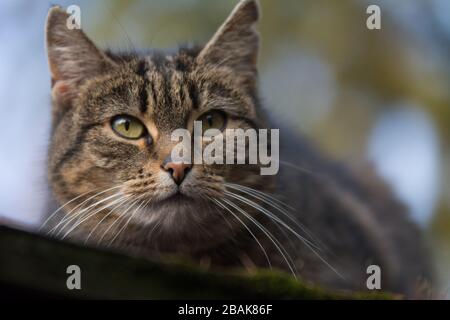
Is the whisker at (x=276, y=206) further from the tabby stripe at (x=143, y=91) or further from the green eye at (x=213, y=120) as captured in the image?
the tabby stripe at (x=143, y=91)

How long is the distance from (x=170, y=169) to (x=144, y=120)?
0.26 m

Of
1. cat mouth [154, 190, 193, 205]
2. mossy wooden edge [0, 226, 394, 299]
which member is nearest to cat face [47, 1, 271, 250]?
cat mouth [154, 190, 193, 205]

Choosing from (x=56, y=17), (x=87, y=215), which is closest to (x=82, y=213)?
(x=87, y=215)

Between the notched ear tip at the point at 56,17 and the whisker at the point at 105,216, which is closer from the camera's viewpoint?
the whisker at the point at 105,216

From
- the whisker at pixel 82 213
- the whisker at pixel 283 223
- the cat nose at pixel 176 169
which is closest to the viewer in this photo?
the cat nose at pixel 176 169

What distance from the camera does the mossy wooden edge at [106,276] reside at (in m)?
1.19

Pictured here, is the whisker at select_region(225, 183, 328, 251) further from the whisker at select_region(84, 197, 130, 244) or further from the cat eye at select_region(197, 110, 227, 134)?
the whisker at select_region(84, 197, 130, 244)

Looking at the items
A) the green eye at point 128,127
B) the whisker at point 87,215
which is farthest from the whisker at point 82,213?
the green eye at point 128,127

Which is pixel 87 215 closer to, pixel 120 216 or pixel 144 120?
pixel 120 216

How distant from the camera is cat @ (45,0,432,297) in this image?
6.87 feet

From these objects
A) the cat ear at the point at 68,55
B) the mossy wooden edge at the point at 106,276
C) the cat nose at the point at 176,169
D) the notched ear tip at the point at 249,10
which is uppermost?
the notched ear tip at the point at 249,10

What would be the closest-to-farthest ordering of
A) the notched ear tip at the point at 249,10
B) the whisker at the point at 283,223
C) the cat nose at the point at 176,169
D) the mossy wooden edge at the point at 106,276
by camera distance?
the mossy wooden edge at the point at 106,276 → the cat nose at the point at 176,169 → the whisker at the point at 283,223 → the notched ear tip at the point at 249,10

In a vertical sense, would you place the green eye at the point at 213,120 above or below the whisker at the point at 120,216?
above
